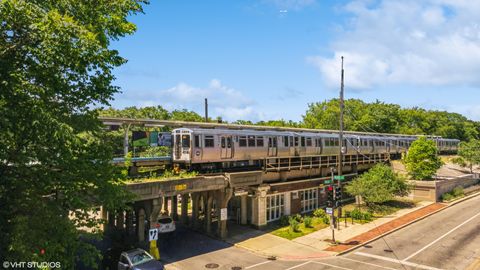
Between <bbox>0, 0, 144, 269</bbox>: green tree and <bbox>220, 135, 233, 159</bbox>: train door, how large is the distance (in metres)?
17.0

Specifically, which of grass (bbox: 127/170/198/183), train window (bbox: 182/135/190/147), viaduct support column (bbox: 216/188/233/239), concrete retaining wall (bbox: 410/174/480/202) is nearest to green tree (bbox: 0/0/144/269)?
grass (bbox: 127/170/198/183)

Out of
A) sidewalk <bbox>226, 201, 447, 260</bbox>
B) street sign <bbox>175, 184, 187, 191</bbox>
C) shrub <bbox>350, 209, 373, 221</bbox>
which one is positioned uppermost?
street sign <bbox>175, 184, 187, 191</bbox>

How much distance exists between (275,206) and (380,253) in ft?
35.0

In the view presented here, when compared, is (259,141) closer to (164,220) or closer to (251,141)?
(251,141)

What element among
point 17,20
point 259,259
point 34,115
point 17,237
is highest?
point 17,20

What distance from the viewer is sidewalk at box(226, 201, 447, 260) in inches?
947

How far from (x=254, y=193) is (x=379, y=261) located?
11072mm

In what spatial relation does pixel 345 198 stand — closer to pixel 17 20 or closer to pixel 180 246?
pixel 180 246

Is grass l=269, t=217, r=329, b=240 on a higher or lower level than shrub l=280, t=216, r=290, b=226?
lower

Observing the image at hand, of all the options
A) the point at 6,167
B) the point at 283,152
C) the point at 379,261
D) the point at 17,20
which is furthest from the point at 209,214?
the point at 17,20

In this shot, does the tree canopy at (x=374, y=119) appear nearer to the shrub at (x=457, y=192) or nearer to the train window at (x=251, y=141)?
the shrub at (x=457, y=192)

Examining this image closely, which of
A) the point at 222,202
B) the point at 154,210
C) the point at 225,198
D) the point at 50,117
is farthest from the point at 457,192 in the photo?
the point at 50,117

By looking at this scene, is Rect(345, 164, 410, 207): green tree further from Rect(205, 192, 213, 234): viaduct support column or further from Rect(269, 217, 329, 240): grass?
Rect(205, 192, 213, 234): viaduct support column

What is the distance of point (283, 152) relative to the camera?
114 feet
